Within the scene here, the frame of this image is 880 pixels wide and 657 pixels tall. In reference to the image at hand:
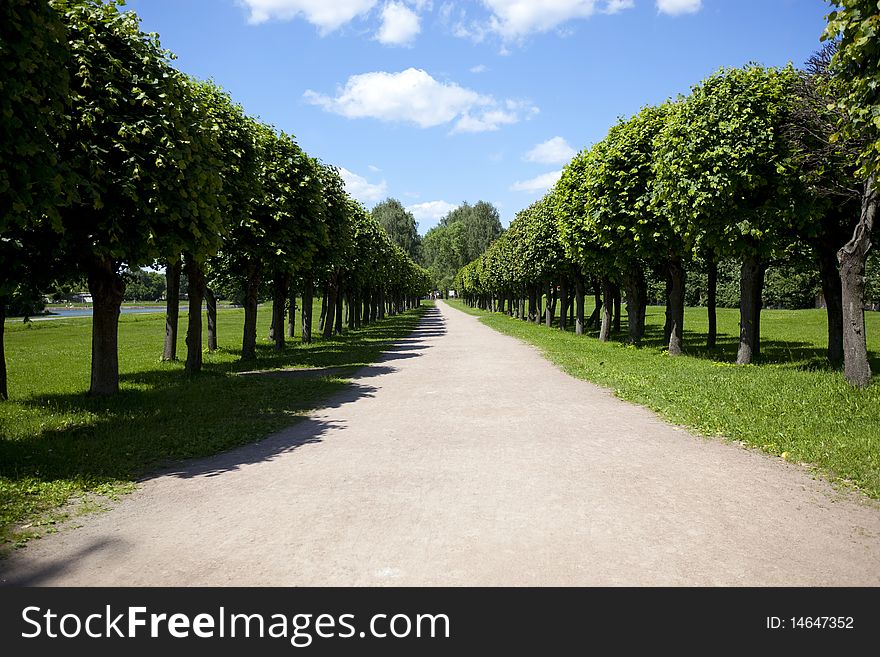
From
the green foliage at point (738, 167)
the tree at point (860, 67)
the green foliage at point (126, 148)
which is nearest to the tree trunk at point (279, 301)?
the green foliage at point (126, 148)

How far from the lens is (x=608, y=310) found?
94.4 feet

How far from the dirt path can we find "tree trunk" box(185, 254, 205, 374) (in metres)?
9.58

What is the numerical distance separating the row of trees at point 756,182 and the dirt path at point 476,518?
19.0ft

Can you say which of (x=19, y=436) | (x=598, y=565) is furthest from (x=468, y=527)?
(x=19, y=436)

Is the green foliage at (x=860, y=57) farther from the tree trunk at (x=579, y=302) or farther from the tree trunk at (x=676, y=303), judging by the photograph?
the tree trunk at (x=579, y=302)

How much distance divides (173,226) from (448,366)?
32.2ft

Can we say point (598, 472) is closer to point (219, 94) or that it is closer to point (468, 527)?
point (468, 527)

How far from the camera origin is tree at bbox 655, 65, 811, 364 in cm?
1532

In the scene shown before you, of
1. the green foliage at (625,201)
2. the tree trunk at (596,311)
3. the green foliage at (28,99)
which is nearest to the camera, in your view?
the green foliage at (28,99)

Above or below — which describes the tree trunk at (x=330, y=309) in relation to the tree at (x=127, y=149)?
below

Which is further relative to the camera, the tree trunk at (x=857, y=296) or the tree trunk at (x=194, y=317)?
the tree trunk at (x=194, y=317)

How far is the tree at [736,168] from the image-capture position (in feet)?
50.3

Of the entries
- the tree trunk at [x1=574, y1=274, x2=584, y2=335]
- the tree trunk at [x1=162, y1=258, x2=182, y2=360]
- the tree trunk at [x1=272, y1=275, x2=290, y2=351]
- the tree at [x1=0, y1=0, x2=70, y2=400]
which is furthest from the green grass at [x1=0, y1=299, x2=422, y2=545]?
the tree trunk at [x1=574, y1=274, x2=584, y2=335]
